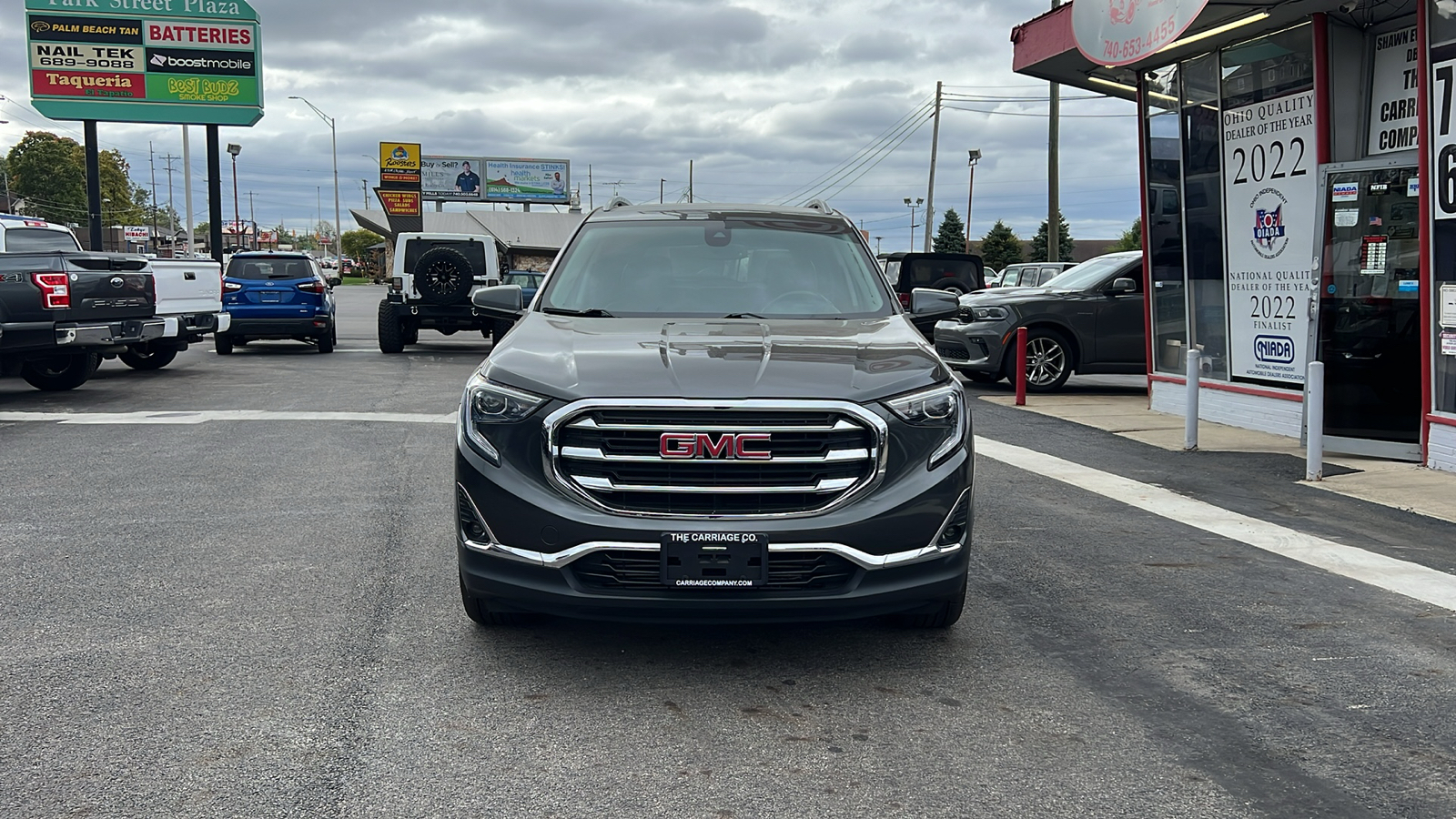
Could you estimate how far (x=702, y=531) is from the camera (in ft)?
12.7

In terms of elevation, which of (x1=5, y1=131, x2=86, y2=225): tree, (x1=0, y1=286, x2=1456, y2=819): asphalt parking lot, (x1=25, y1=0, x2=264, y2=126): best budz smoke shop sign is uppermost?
(x1=5, y1=131, x2=86, y2=225): tree

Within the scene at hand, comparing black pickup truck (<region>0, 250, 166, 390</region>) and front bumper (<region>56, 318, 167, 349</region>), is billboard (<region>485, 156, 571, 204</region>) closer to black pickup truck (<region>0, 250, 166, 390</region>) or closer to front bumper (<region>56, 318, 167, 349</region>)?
black pickup truck (<region>0, 250, 166, 390</region>)

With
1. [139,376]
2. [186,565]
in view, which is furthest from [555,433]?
[139,376]

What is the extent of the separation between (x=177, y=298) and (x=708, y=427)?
558 inches

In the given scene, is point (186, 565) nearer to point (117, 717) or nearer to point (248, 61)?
point (117, 717)

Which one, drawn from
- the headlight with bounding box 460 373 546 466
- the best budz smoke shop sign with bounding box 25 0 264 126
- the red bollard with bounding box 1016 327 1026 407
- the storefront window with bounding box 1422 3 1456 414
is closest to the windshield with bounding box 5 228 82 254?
the red bollard with bounding box 1016 327 1026 407

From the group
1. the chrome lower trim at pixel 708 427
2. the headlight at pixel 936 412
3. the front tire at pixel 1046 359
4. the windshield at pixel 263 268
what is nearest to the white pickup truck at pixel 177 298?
the windshield at pixel 263 268

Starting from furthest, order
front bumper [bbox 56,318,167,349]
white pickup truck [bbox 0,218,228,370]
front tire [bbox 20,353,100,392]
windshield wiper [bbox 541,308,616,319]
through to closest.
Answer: white pickup truck [bbox 0,218,228,370]
front tire [bbox 20,353,100,392]
front bumper [bbox 56,318,167,349]
windshield wiper [bbox 541,308,616,319]

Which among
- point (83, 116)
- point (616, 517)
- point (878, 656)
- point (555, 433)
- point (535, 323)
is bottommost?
point (878, 656)

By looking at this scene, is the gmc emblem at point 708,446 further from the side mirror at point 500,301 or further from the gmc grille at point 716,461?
the side mirror at point 500,301

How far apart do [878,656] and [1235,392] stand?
27.3ft

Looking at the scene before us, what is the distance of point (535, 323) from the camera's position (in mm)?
5070

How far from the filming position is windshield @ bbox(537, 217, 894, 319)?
17.6 ft

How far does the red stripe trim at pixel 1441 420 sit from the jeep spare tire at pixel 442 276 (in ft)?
47.1
